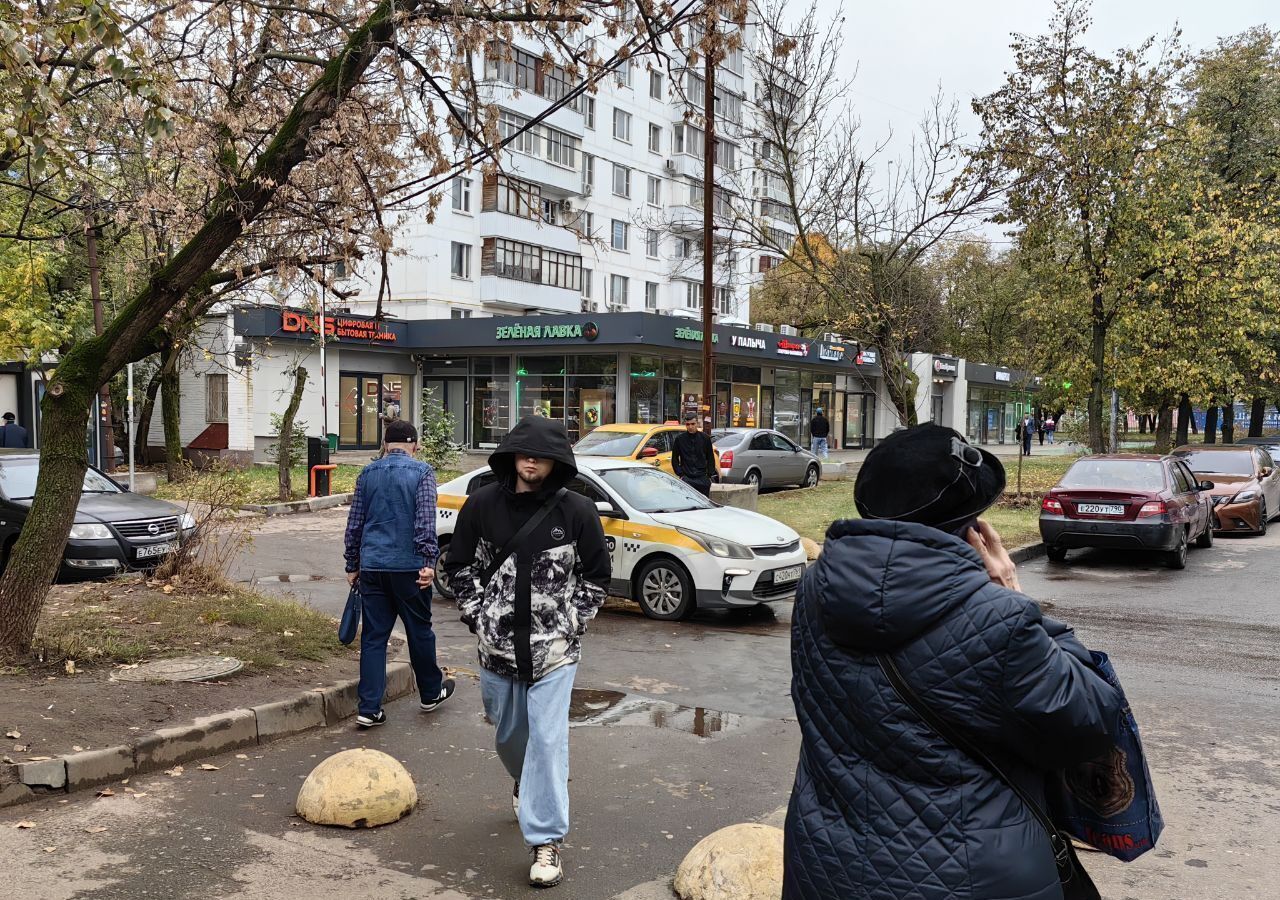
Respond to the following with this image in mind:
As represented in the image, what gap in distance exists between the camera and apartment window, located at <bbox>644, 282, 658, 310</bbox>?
168 feet

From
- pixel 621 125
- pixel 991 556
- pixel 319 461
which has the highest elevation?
→ pixel 621 125

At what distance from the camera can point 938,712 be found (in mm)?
2037

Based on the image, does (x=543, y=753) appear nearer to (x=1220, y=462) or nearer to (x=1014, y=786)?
(x=1014, y=786)

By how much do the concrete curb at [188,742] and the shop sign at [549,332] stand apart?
83.3ft

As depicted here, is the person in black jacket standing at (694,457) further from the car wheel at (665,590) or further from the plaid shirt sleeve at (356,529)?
the plaid shirt sleeve at (356,529)

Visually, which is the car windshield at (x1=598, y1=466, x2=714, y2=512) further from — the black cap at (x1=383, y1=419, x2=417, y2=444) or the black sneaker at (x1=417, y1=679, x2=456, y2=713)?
the black cap at (x1=383, y1=419, x2=417, y2=444)

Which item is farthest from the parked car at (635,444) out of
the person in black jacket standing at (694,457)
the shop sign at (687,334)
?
the shop sign at (687,334)

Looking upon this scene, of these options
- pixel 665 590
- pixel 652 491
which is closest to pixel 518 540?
pixel 665 590

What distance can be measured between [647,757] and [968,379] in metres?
48.3

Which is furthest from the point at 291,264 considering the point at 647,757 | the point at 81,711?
the point at 647,757

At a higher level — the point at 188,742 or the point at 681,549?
the point at 681,549

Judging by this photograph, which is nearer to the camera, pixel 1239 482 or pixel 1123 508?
pixel 1123 508

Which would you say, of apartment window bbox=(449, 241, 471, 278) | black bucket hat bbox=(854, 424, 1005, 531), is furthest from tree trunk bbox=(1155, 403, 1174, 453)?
black bucket hat bbox=(854, 424, 1005, 531)

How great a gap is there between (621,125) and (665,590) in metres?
41.0
